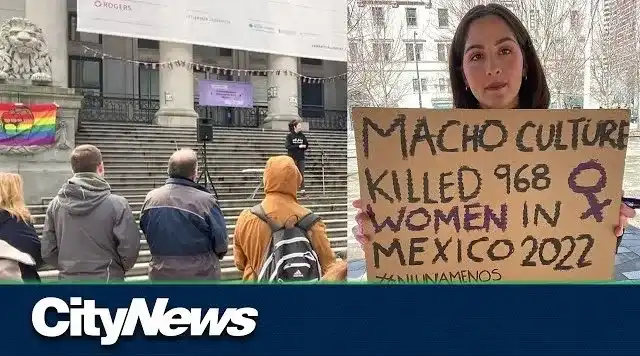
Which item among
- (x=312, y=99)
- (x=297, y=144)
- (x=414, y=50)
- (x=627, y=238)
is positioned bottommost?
(x=627, y=238)

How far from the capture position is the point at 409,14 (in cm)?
179

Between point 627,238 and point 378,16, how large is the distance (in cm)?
101

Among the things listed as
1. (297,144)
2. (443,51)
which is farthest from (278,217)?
(443,51)

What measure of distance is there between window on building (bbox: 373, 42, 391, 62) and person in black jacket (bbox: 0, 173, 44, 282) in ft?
3.88

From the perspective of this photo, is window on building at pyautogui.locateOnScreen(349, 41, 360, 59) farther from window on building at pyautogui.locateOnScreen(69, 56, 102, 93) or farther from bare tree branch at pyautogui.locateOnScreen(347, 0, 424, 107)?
window on building at pyautogui.locateOnScreen(69, 56, 102, 93)

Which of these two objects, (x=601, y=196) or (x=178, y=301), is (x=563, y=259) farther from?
(x=178, y=301)

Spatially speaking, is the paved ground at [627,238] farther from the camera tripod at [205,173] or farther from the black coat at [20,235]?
the black coat at [20,235]

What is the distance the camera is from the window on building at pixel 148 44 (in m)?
1.81

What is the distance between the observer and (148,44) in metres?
1.83

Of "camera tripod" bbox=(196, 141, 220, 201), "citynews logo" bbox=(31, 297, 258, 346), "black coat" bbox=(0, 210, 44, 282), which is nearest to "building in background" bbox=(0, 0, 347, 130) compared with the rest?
"camera tripod" bbox=(196, 141, 220, 201)

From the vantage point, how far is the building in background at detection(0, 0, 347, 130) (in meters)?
1.81

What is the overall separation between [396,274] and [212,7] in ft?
3.31

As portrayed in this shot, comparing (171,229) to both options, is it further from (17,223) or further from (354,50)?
(354,50)

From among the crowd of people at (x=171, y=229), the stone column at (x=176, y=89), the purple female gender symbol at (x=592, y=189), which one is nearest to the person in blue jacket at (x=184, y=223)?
the crowd of people at (x=171, y=229)
